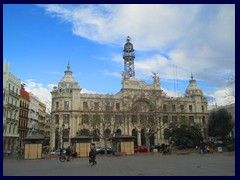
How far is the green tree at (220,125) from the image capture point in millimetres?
59016

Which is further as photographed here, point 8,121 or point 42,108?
point 42,108

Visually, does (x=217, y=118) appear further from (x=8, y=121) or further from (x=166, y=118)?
(x=8, y=121)

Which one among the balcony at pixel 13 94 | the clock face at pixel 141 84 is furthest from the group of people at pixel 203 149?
the balcony at pixel 13 94

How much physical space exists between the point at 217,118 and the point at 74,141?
1435 inches

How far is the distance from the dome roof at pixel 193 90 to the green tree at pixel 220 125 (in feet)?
61.1

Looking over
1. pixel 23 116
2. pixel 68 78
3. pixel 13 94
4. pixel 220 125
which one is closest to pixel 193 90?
pixel 220 125

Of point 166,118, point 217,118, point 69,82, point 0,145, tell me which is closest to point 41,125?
point 69,82

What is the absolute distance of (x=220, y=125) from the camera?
196ft

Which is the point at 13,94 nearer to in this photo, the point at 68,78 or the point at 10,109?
Answer: the point at 10,109

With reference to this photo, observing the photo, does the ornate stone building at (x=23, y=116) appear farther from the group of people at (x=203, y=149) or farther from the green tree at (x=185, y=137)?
the group of people at (x=203, y=149)

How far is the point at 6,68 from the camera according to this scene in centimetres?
5281

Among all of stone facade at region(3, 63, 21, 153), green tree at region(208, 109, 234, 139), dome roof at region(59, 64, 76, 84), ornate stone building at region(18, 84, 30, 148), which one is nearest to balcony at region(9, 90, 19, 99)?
stone facade at region(3, 63, 21, 153)

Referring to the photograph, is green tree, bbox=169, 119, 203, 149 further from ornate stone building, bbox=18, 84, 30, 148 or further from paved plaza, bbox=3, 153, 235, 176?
ornate stone building, bbox=18, 84, 30, 148
